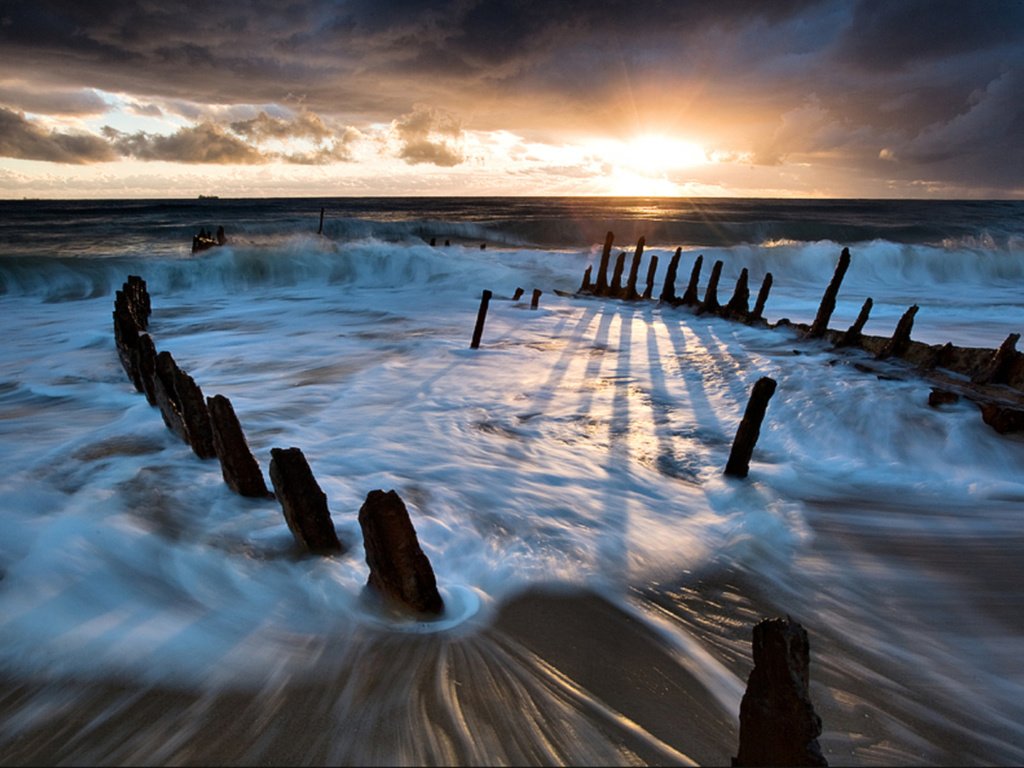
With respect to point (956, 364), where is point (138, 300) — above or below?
below

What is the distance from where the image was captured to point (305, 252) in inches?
1055

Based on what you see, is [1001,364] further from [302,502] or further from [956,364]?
[302,502]

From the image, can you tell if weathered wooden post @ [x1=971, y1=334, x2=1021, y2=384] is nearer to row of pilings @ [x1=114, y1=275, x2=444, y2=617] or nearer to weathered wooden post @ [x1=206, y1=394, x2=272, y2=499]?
row of pilings @ [x1=114, y1=275, x2=444, y2=617]

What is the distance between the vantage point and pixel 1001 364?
25.8 ft

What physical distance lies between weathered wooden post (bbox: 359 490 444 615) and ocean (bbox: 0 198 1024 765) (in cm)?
15

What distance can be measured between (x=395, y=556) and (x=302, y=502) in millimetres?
1049

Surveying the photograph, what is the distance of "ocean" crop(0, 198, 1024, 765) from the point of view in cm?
294

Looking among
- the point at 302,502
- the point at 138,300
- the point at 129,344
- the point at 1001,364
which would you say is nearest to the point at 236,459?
the point at 302,502

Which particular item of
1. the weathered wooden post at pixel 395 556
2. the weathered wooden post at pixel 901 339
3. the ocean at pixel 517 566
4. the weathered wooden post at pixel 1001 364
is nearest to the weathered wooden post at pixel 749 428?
the ocean at pixel 517 566

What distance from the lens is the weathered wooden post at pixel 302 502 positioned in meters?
4.07

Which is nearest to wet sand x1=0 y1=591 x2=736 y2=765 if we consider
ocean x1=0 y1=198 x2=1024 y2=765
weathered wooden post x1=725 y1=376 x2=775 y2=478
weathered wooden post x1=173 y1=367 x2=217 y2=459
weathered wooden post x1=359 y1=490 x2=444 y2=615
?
ocean x1=0 y1=198 x2=1024 y2=765

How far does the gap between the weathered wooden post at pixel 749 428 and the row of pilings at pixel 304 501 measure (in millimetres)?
3186

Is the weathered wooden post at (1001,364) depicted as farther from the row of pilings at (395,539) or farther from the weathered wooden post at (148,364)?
the weathered wooden post at (148,364)

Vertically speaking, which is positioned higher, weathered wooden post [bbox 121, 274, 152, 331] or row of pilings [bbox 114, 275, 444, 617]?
row of pilings [bbox 114, 275, 444, 617]
